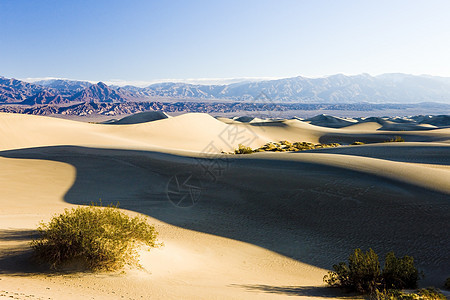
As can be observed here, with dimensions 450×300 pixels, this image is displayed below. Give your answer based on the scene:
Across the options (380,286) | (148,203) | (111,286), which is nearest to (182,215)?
(148,203)

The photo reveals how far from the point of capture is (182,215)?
12.1m

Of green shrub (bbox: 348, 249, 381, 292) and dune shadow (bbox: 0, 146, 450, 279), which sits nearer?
green shrub (bbox: 348, 249, 381, 292)

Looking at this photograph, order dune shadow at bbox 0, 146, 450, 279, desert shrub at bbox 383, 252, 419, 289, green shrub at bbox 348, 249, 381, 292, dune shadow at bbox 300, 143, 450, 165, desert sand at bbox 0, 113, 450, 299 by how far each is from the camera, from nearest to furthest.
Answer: desert sand at bbox 0, 113, 450, 299, green shrub at bbox 348, 249, 381, 292, desert shrub at bbox 383, 252, 419, 289, dune shadow at bbox 0, 146, 450, 279, dune shadow at bbox 300, 143, 450, 165

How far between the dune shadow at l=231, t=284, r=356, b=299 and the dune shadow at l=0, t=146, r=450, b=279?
186 cm

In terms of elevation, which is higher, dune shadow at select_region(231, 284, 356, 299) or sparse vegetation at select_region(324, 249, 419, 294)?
sparse vegetation at select_region(324, 249, 419, 294)

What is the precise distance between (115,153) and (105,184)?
5715mm

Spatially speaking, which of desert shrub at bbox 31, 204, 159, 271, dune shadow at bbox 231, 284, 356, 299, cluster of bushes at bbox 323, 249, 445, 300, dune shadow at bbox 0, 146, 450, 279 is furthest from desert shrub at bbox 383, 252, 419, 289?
desert shrub at bbox 31, 204, 159, 271

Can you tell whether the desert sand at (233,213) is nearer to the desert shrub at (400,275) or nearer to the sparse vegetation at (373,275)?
the sparse vegetation at (373,275)

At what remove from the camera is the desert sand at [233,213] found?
245 inches

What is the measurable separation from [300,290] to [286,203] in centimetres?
596

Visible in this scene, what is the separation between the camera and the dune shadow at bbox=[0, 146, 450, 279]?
945 cm

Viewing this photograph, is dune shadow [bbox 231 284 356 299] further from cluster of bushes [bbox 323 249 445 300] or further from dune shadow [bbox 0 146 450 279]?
dune shadow [bbox 0 146 450 279]

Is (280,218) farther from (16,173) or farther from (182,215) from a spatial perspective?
(16,173)

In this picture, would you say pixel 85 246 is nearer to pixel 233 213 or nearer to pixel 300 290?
pixel 300 290
